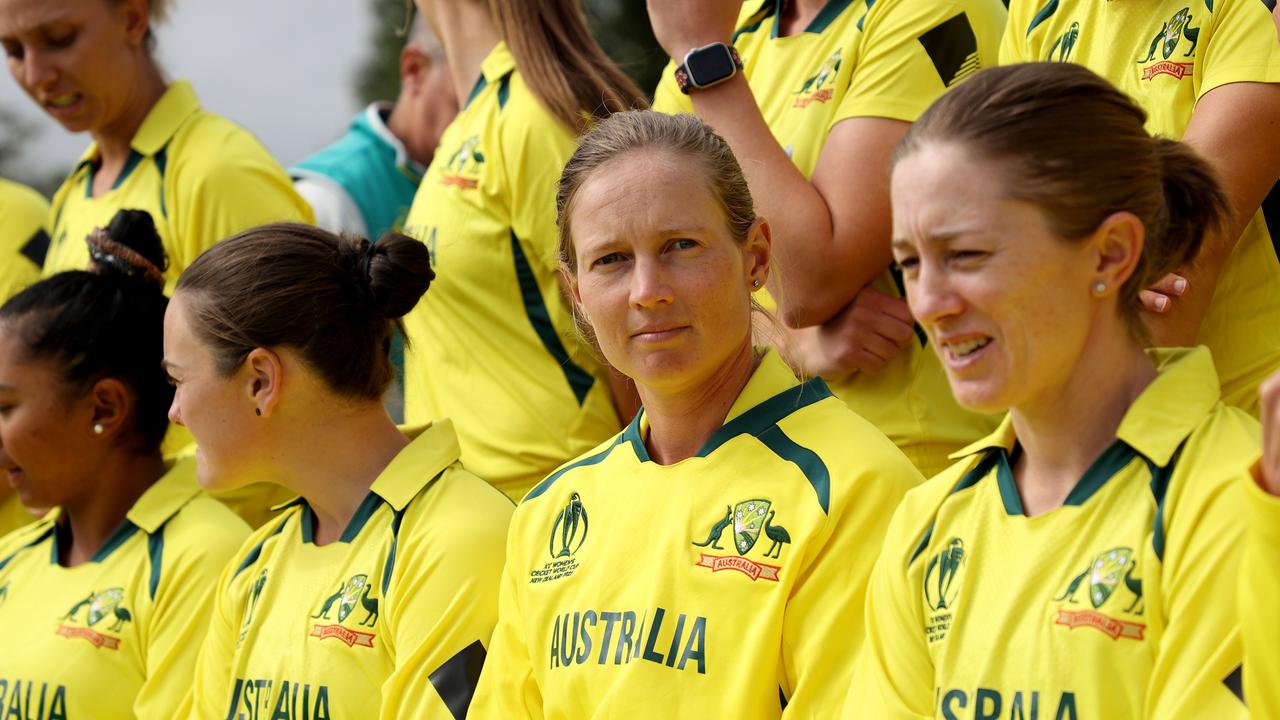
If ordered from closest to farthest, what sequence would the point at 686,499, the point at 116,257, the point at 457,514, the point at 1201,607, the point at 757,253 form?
1. the point at 1201,607
2. the point at 686,499
3. the point at 757,253
4. the point at 457,514
5. the point at 116,257

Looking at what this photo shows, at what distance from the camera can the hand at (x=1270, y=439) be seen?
193cm

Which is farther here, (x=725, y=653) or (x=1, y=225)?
(x=1, y=225)

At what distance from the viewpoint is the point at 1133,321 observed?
243 cm

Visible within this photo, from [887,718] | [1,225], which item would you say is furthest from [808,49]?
[1,225]

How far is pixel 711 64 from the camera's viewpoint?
3.45 m

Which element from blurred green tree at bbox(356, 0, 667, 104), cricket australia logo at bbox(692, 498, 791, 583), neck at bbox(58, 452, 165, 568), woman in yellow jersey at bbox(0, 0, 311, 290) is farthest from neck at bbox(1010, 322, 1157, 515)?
blurred green tree at bbox(356, 0, 667, 104)

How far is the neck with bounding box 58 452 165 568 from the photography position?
14.1 ft

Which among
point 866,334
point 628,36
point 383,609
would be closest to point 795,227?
point 866,334

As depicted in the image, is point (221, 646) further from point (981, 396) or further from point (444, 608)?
point (981, 396)

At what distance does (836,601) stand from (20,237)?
375 cm

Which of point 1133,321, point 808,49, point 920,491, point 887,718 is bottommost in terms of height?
point 887,718

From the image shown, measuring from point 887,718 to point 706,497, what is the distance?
0.62 m

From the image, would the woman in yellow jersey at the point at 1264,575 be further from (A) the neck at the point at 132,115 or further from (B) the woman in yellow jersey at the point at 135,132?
(A) the neck at the point at 132,115

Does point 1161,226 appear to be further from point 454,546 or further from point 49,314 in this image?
point 49,314
